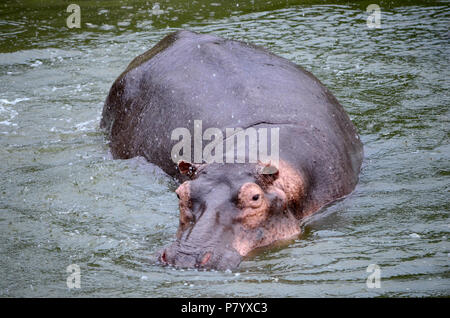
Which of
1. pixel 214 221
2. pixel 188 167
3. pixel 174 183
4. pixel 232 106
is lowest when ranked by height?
pixel 174 183

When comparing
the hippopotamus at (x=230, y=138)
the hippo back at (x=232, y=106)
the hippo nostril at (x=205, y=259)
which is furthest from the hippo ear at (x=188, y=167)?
the hippo nostril at (x=205, y=259)

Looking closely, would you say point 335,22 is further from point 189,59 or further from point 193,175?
point 193,175

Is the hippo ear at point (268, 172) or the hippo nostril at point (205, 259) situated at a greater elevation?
the hippo ear at point (268, 172)

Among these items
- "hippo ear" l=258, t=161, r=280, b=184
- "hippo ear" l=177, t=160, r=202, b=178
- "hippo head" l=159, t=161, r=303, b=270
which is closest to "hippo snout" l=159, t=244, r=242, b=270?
"hippo head" l=159, t=161, r=303, b=270

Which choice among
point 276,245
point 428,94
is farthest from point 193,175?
point 428,94

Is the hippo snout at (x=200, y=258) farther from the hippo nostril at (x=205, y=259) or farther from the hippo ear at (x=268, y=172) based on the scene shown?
the hippo ear at (x=268, y=172)

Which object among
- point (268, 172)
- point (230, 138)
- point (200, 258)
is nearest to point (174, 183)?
point (230, 138)

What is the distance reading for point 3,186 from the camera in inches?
280

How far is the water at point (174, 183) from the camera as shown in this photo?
5125 millimetres

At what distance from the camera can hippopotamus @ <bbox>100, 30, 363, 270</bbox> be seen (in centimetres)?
532

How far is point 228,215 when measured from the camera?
17.3ft

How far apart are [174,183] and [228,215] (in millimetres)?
1634

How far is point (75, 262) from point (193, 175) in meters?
1.12

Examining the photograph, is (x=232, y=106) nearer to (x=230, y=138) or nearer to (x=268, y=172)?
(x=230, y=138)
